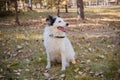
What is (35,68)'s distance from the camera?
6.50 metres

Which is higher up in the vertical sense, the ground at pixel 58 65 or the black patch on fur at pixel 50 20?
the black patch on fur at pixel 50 20

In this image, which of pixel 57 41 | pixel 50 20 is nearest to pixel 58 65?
pixel 57 41

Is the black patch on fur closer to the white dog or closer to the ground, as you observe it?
the white dog

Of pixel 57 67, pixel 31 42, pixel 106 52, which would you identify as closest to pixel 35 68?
pixel 57 67

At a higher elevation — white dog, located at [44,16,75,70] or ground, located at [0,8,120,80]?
white dog, located at [44,16,75,70]

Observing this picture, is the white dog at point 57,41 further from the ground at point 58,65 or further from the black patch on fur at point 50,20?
the ground at point 58,65

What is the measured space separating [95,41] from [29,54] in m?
2.58

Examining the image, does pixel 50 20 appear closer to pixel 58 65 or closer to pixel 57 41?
pixel 57 41

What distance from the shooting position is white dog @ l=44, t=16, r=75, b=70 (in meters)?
5.86

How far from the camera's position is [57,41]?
601cm

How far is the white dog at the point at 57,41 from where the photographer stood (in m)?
5.86

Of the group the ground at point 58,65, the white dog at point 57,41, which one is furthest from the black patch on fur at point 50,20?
the ground at point 58,65

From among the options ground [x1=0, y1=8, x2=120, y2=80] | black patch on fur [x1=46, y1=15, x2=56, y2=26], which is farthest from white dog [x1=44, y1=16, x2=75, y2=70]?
ground [x1=0, y1=8, x2=120, y2=80]

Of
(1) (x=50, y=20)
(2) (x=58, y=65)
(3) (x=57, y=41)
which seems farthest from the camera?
(2) (x=58, y=65)
